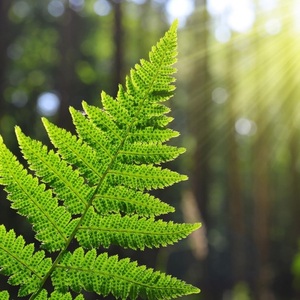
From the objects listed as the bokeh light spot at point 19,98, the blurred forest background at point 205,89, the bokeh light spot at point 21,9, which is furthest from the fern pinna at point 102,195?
the bokeh light spot at point 21,9

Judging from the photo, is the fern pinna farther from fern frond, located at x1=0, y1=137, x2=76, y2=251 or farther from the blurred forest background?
the blurred forest background

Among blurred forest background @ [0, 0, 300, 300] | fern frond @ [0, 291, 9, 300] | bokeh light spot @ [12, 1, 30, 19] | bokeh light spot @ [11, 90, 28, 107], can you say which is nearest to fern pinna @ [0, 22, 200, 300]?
fern frond @ [0, 291, 9, 300]

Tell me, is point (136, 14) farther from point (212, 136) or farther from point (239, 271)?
point (239, 271)

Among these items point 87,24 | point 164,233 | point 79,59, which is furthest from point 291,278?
point 164,233

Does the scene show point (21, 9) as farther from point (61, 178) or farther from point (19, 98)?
point (61, 178)

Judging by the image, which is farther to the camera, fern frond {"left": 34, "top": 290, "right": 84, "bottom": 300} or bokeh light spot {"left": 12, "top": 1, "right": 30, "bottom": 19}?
bokeh light spot {"left": 12, "top": 1, "right": 30, "bottom": 19}

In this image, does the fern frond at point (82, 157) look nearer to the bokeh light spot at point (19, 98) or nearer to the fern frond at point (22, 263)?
the fern frond at point (22, 263)

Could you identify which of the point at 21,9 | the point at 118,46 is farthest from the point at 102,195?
the point at 21,9

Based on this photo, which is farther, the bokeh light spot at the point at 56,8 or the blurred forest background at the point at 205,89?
the bokeh light spot at the point at 56,8
